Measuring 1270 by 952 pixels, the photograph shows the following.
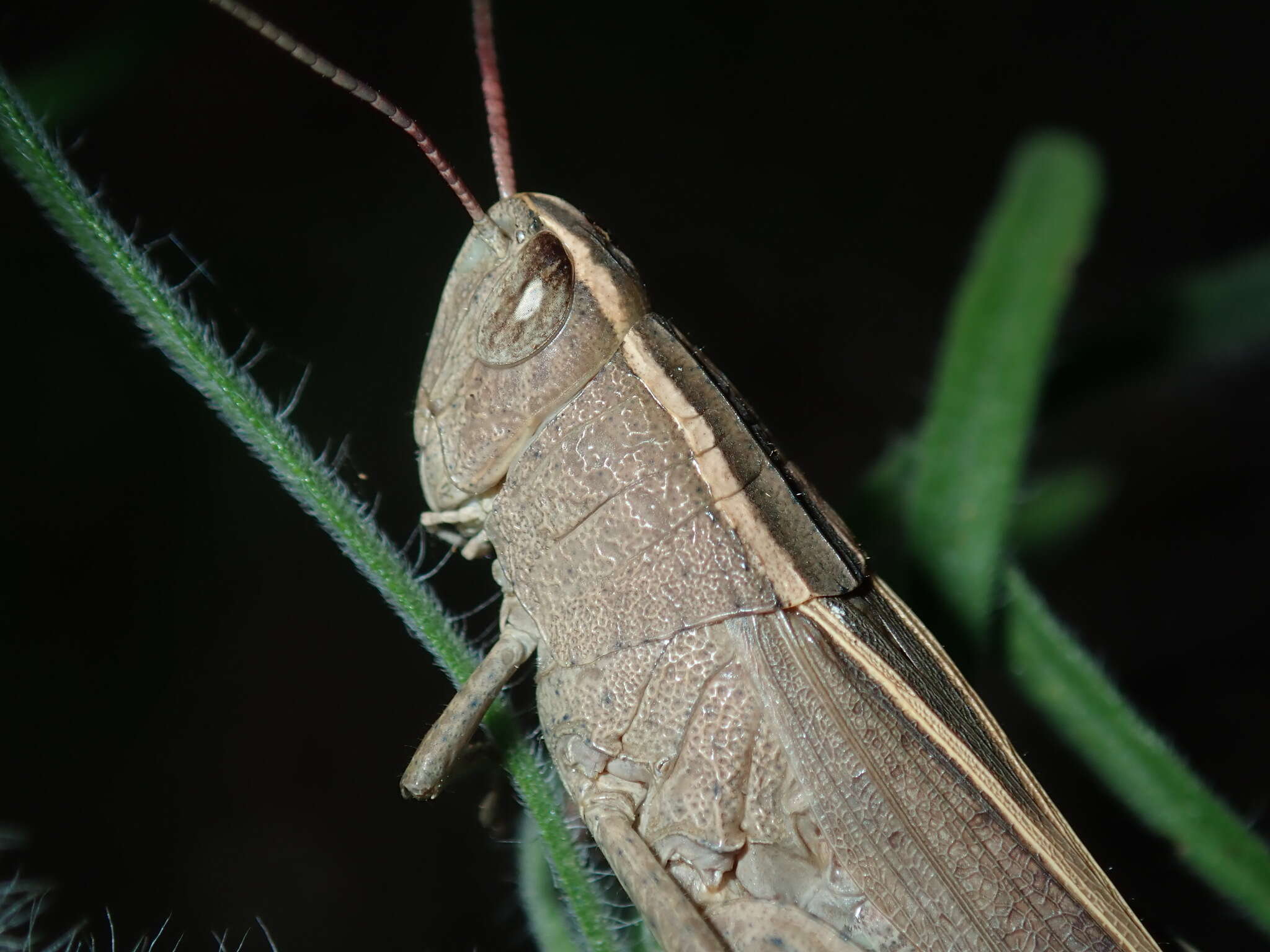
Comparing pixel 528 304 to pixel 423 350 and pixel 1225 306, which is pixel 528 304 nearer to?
pixel 423 350

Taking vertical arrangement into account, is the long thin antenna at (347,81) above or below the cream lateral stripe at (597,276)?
above

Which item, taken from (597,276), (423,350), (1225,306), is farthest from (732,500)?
(1225,306)

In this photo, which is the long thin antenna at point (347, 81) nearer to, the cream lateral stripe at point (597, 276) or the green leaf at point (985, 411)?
the cream lateral stripe at point (597, 276)

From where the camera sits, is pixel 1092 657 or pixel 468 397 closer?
pixel 468 397

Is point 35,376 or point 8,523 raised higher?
point 35,376

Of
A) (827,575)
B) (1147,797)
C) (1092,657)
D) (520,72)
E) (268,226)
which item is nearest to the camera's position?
(827,575)

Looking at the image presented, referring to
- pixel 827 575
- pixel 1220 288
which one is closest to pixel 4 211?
pixel 827 575

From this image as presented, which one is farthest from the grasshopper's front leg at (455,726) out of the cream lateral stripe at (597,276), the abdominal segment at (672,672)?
the cream lateral stripe at (597,276)

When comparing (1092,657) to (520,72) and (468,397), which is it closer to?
(468,397)
